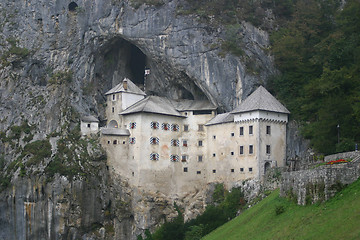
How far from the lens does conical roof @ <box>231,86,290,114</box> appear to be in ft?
255

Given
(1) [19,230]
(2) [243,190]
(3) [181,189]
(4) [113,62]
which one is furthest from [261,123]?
(1) [19,230]

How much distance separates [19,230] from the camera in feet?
270

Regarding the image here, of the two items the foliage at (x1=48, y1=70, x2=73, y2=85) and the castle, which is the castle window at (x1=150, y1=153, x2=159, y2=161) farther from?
the foliage at (x1=48, y1=70, x2=73, y2=85)

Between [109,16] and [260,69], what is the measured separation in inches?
939

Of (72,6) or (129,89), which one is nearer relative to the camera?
(129,89)

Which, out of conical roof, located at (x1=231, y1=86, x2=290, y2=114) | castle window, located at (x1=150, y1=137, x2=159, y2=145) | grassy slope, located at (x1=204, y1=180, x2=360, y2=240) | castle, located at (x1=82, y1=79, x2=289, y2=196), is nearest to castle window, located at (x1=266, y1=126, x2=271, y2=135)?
castle, located at (x1=82, y1=79, x2=289, y2=196)

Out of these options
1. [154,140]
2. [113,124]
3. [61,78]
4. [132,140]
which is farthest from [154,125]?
[61,78]

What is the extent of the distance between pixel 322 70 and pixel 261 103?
1029 cm

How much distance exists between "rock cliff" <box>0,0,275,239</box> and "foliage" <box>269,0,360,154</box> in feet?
11.6

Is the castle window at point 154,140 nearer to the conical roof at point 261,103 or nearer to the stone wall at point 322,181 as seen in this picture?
the conical roof at point 261,103

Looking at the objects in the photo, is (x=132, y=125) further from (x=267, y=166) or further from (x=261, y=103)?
(x=267, y=166)

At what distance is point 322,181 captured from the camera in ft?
148

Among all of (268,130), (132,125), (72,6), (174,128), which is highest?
(72,6)

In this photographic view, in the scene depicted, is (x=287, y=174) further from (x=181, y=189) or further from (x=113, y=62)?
(x=113, y=62)
